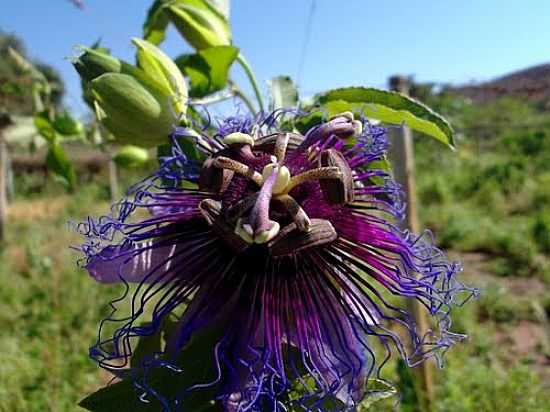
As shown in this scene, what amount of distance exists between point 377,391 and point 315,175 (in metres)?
0.18

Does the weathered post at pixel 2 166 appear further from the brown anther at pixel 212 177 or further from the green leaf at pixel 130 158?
the brown anther at pixel 212 177

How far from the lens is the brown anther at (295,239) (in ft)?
1.53

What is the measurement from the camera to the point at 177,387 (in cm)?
47

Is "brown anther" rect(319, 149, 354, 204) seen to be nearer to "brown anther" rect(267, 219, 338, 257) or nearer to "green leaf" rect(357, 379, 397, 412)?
"brown anther" rect(267, 219, 338, 257)

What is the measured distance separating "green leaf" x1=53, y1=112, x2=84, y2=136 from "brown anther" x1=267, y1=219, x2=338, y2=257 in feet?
2.44

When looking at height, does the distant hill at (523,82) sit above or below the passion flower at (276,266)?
above

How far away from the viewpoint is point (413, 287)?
52 cm

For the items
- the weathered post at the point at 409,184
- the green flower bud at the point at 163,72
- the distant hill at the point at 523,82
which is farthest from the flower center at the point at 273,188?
the distant hill at the point at 523,82

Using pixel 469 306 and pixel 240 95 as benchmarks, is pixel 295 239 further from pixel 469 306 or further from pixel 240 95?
pixel 469 306

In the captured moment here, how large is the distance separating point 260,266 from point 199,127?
15cm

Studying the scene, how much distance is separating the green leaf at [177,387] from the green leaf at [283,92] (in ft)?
0.85

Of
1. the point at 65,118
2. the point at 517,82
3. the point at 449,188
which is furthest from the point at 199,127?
the point at 449,188

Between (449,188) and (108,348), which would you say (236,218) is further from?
(449,188)

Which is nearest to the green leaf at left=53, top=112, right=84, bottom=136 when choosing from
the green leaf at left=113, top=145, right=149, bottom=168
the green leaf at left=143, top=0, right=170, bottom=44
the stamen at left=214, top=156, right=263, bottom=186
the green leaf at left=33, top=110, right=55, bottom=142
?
the green leaf at left=33, top=110, right=55, bottom=142
